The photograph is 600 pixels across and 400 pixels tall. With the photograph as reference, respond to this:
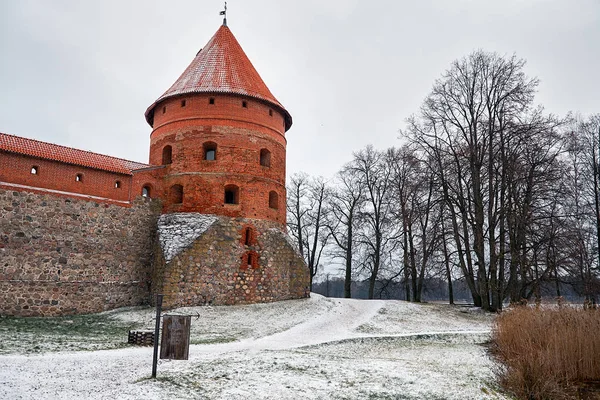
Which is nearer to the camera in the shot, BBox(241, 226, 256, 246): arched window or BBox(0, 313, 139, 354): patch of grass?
BBox(0, 313, 139, 354): patch of grass

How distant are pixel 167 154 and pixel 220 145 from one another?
8.47 ft

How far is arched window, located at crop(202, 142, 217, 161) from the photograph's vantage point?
19594 millimetres

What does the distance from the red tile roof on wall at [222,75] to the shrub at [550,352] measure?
1386 cm

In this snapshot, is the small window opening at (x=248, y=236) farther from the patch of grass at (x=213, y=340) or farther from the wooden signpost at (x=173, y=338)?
the wooden signpost at (x=173, y=338)

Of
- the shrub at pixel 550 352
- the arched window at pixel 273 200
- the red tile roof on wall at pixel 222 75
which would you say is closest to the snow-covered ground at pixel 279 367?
the shrub at pixel 550 352

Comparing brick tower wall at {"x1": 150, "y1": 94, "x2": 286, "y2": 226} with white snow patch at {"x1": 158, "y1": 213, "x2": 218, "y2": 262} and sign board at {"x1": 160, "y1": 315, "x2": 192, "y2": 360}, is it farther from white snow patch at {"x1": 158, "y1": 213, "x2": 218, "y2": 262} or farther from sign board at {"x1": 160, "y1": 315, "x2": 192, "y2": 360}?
sign board at {"x1": 160, "y1": 315, "x2": 192, "y2": 360}

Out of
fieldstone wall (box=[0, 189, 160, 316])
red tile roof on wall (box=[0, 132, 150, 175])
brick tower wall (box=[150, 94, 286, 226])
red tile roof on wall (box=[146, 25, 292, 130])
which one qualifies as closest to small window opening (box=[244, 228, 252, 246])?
brick tower wall (box=[150, 94, 286, 226])

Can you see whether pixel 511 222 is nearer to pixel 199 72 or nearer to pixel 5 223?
pixel 199 72

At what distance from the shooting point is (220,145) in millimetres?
19344

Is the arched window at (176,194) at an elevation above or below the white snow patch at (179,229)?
above

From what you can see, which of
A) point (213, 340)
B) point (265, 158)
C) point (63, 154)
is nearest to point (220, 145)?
point (265, 158)

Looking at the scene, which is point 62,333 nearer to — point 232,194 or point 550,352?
point 232,194

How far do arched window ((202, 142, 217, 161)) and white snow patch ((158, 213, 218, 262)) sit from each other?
8.56ft

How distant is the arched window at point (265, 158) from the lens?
20.5m
